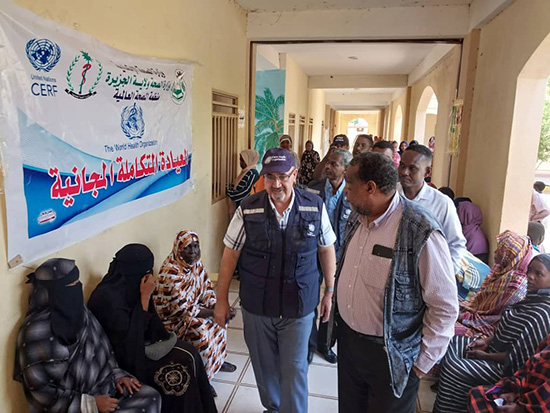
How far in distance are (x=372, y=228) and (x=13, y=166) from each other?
4.71 ft

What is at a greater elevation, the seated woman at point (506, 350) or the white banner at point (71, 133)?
the white banner at point (71, 133)

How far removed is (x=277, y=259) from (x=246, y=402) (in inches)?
43.5

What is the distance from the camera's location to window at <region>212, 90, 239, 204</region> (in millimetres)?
4254

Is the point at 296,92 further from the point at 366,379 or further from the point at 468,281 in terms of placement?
the point at 366,379

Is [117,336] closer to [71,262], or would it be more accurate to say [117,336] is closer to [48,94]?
[71,262]

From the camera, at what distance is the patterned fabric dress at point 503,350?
6.96 feet

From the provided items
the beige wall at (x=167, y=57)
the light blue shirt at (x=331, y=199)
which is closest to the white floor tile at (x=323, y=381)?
the light blue shirt at (x=331, y=199)

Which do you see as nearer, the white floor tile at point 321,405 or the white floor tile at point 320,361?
the white floor tile at point 321,405

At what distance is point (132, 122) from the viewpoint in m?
2.54

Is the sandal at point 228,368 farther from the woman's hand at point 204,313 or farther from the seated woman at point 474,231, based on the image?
the seated woman at point 474,231

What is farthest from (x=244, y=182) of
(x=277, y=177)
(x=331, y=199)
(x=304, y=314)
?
(x=304, y=314)

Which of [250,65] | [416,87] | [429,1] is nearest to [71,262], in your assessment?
[250,65]

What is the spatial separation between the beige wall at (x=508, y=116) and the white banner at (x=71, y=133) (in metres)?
2.85

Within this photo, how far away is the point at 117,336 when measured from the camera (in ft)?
6.70
